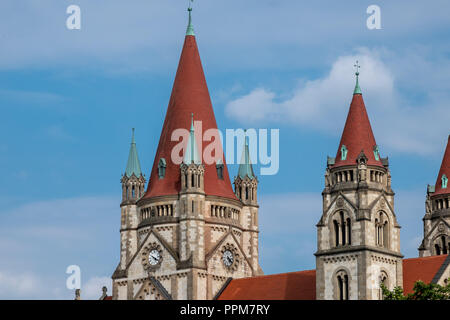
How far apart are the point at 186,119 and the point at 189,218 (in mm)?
8891

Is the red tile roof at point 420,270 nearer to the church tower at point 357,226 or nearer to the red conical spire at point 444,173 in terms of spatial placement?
the church tower at point 357,226

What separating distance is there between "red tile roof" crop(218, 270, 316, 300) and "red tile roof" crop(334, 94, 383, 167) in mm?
10494

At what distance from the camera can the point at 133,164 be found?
10319 cm

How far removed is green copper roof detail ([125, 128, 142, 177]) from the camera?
10294 centimetres

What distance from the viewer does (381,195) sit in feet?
273

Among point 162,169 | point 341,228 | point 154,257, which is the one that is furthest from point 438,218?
point 154,257

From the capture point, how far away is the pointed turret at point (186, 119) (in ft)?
325

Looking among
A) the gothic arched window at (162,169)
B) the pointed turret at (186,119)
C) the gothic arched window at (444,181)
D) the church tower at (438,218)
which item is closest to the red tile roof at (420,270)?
the church tower at (438,218)

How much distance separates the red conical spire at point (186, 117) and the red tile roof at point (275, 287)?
7.81 m

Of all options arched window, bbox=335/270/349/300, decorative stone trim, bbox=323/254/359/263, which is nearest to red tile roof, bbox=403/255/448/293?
arched window, bbox=335/270/349/300

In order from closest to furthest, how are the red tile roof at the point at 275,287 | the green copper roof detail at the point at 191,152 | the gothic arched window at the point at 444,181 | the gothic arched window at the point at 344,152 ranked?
the gothic arched window at the point at 344,152
the red tile roof at the point at 275,287
the green copper roof detail at the point at 191,152
the gothic arched window at the point at 444,181
